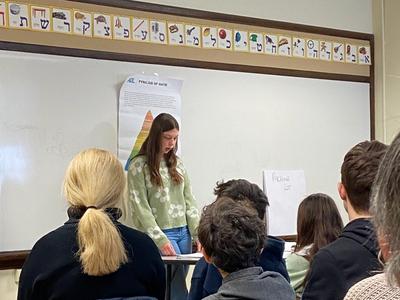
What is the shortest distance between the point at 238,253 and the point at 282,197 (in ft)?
9.44

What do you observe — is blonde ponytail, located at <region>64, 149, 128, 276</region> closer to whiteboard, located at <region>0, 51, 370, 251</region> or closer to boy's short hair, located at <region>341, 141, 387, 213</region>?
boy's short hair, located at <region>341, 141, 387, 213</region>

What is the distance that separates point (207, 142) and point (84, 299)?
2556mm

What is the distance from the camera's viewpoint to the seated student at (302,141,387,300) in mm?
1642

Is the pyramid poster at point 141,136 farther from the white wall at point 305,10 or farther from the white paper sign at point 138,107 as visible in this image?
the white wall at point 305,10

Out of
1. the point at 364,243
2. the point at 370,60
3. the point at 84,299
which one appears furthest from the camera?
the point at 370,60

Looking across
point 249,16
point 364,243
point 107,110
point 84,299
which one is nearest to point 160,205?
point 107,110

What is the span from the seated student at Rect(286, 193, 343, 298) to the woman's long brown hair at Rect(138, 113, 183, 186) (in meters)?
1.29

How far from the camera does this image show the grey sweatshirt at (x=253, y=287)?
1.87 meters

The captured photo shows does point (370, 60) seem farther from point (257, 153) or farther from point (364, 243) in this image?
point (364, 243)

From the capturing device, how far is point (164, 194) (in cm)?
395

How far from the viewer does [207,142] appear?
448cm

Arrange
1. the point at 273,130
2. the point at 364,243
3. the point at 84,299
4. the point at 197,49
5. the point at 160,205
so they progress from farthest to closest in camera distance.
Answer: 1. the point at 273,130
2. the point at 197,49
3. the point at 160,205
4. the point at 84,299
5. the point at 364,243

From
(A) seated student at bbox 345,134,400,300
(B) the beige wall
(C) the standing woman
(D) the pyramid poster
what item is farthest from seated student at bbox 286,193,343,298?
(B) the beige wall

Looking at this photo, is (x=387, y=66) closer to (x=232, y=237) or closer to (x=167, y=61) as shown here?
(x=167, y=61)
